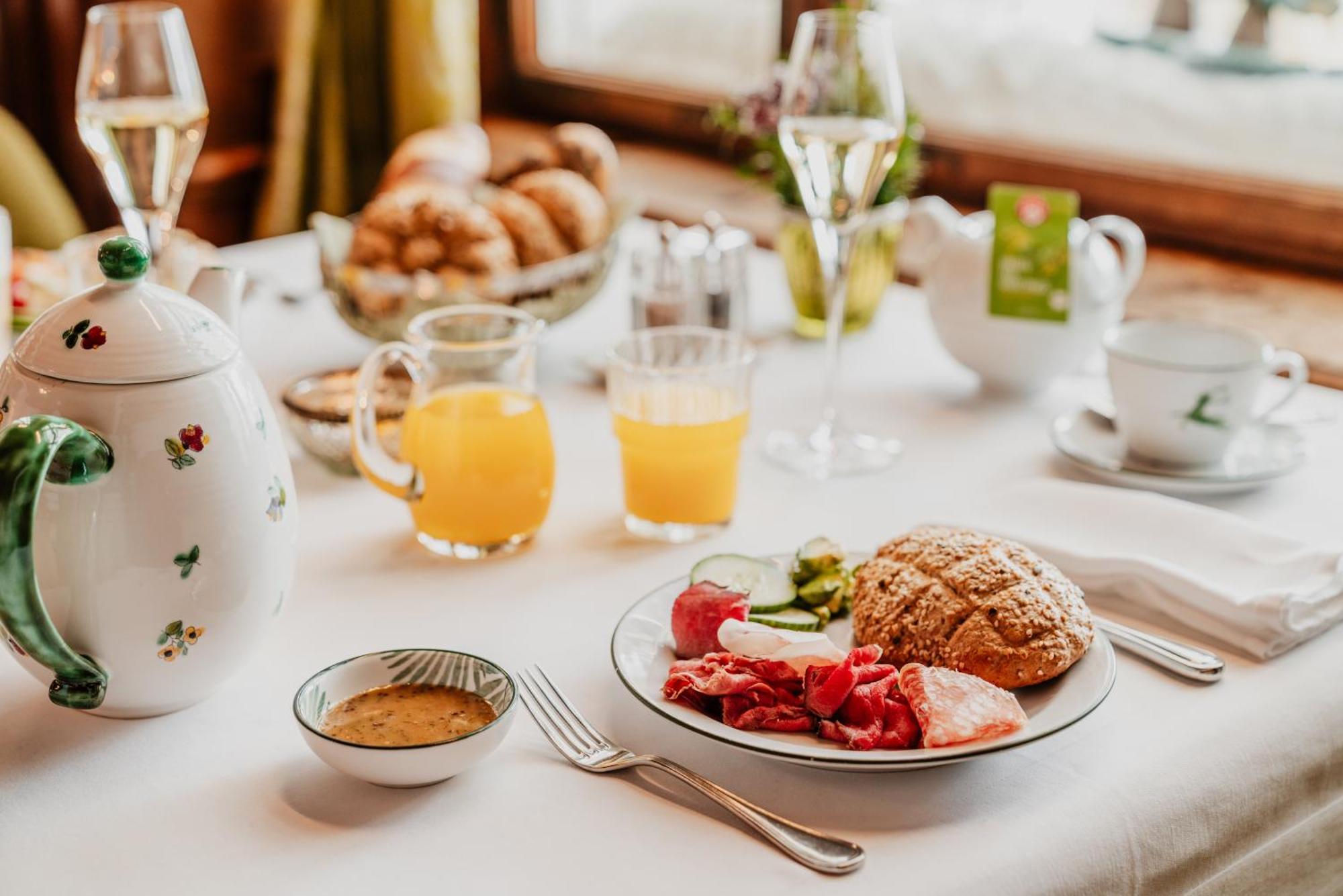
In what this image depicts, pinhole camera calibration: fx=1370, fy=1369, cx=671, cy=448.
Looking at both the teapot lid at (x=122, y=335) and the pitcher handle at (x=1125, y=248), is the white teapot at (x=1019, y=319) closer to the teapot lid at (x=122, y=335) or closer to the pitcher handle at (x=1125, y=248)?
the pitcher handle at (x=1125, y=248)

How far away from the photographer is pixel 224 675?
791 mm

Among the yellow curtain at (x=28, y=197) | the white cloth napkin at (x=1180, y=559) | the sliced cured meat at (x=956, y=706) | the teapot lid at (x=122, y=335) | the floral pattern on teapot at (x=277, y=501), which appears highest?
the teapot lid at (x=122, y=335)

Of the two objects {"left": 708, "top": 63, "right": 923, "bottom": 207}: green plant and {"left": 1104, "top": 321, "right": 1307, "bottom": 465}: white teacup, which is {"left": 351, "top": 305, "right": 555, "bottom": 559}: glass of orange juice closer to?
{"left": 1104, "top": 321, "right": 1307, "bottom": 465}: white teacup

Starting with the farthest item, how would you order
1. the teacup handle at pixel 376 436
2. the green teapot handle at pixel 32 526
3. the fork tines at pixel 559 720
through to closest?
the teacup handle at pixel 376 436 → the fork tines at pixel 559 720 → the green teapot handle at pixel 32 526

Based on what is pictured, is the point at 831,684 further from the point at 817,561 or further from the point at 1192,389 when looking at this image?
the point at 1192,389

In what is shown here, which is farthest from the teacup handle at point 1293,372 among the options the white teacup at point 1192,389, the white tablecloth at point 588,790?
the white tablecloth at point 588,790

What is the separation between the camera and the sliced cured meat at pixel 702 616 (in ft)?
2.61

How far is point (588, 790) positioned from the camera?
2.36ft

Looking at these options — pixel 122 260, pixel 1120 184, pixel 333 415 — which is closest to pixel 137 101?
pixel 333 415

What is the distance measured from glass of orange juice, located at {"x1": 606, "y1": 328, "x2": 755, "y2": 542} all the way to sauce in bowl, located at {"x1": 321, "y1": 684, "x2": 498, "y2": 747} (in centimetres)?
32

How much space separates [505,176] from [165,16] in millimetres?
425

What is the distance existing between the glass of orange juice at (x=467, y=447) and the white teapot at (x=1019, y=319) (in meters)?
0.47

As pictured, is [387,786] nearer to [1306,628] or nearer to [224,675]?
[224,675]

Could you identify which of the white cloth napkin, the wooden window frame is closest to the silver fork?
the white cloth napkin
